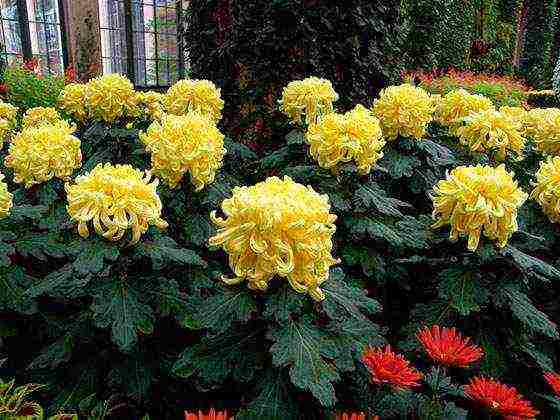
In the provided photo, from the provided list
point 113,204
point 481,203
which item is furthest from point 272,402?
point 481,203

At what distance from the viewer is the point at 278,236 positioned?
133 cm

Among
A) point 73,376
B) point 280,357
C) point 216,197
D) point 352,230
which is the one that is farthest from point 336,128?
point 73,376

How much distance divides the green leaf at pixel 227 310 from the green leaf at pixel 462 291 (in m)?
0.68

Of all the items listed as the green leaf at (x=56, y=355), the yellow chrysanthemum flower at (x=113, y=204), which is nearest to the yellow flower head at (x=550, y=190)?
the yellow chrysanthemum flower at (x=113, y=204)

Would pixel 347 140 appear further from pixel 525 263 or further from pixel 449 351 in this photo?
pixel 449 351

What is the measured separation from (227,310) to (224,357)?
0.14 meters

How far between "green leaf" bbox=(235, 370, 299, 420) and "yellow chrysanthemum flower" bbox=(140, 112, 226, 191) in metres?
0.81

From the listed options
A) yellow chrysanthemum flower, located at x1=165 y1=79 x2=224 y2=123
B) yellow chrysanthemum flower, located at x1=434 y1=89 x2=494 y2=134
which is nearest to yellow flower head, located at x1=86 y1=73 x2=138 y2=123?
yellow chrysanthemum flower, located at x1=165 y1=79 x2=224 y2=123

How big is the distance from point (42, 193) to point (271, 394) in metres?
1.27

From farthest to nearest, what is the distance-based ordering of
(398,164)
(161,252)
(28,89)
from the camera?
(28,89) → (398,164) → (161,252)

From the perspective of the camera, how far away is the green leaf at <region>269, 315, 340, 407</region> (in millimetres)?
1280

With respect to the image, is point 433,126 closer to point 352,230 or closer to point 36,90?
point 352,230

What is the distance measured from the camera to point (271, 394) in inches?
54.2

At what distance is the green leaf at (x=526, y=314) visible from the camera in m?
1.68
